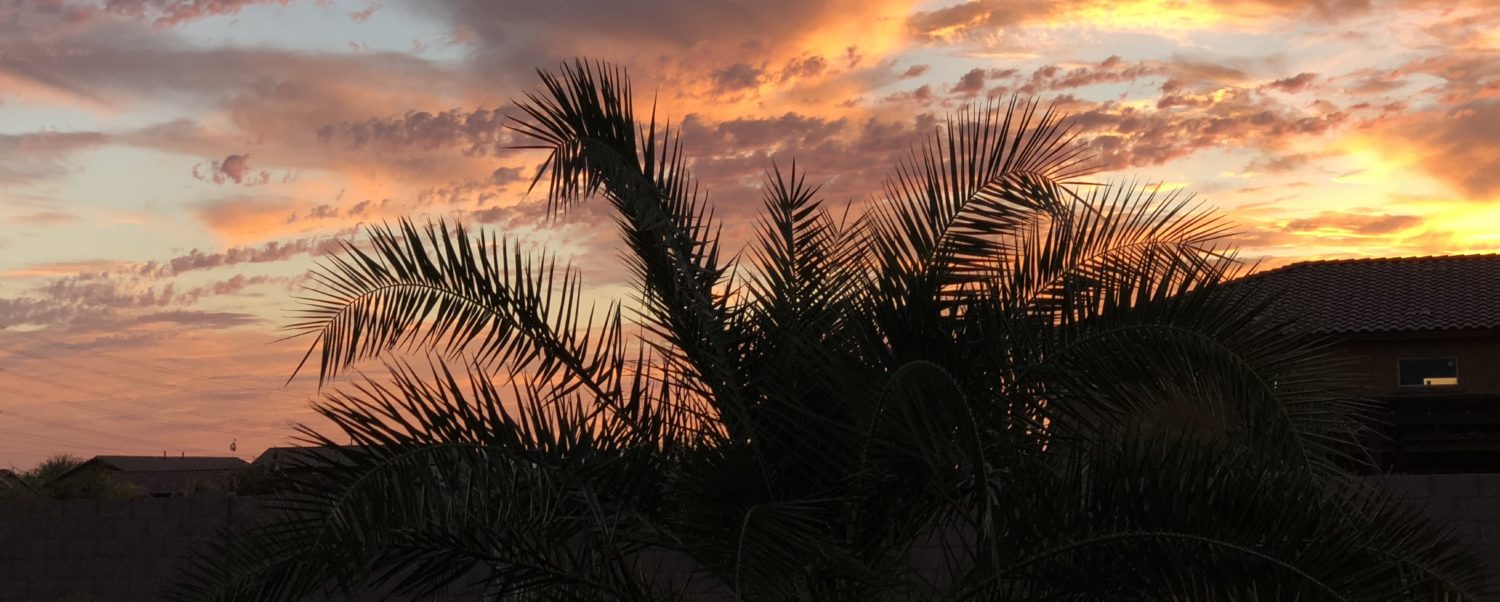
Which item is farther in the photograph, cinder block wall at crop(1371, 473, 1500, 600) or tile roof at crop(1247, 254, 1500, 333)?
tile roof at crop(1247, 254, 1500, 333)

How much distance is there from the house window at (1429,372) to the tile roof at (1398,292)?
76 centimetres

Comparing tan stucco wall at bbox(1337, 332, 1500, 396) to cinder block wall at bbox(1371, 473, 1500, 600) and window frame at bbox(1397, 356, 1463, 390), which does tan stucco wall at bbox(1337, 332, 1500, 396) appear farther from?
cinder block wall at bbox(1371, 473, 1500, 600)

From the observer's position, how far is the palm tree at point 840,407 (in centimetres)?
611

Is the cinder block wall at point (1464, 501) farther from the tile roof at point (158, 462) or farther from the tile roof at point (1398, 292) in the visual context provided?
the tile roof at point (158, 462)

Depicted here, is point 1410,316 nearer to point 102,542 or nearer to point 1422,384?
point 1422,384

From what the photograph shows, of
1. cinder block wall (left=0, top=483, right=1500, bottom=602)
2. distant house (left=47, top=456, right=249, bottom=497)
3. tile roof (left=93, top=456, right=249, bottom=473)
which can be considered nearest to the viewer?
cinder block wall (left=0, top=483, right=1500, bottom=602)

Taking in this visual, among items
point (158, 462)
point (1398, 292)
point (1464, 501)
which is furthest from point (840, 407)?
point (158, 462)

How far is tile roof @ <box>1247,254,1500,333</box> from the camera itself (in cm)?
2467

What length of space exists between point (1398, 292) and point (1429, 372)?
2.27 metres

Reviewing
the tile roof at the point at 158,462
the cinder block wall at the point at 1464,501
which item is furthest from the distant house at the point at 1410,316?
the tile roof at the point at 158,462

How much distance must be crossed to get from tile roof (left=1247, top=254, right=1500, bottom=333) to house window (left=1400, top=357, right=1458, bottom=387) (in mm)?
762

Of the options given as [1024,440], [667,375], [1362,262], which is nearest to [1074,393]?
[1024,440]

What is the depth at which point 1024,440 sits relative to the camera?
6.93 metres

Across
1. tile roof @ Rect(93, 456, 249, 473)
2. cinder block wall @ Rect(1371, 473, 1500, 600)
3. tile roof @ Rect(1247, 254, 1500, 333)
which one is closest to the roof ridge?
tile roof @ Rect(1247, 254, 1500, 333)
